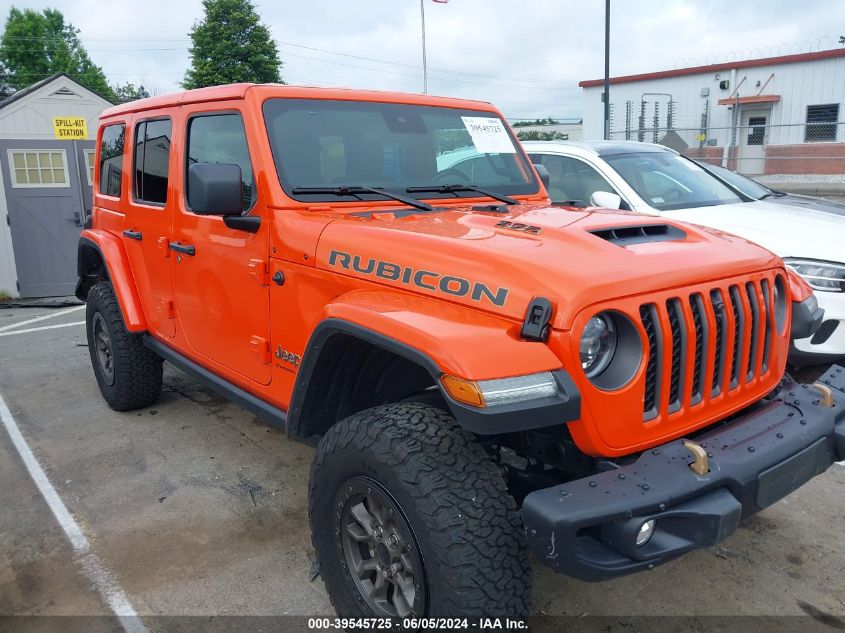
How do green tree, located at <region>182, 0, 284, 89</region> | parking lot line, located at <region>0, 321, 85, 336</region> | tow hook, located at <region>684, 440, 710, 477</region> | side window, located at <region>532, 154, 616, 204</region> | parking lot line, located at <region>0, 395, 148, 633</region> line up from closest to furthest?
tow hook, located at <region>684, 440, 710, 477</region> < parking lot line, located at <region>0, 395, 148, 633</region> < side window, located at <region>532, 154, 616, 204</region> < parking lot line, located at <region>0, 321, 85, 336</region> < green tree, located at <region>182, 0, 284, 89</region>

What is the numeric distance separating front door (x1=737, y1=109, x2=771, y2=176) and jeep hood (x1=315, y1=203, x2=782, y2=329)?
21.2 meters

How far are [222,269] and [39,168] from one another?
8784mm

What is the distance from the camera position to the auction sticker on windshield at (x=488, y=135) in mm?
3732

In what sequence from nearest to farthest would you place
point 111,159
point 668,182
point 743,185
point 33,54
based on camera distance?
point 111,159
point 668,182
point 743,185
point 33,54

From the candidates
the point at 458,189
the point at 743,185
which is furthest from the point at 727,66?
the point at 458,189

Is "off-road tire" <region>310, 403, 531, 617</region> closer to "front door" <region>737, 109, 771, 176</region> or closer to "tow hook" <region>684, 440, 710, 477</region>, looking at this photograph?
"tow hook" <region>684, 440, 710, 477</region>

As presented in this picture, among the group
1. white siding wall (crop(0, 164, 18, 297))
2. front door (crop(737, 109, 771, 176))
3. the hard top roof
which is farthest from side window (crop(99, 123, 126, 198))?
front door (crop(737, 109, 771, 176))

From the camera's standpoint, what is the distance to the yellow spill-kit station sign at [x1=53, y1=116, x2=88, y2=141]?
10.4 m

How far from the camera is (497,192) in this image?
3.67 m

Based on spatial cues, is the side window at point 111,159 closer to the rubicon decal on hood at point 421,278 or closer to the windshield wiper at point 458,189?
the windshield wiper at point 458,189

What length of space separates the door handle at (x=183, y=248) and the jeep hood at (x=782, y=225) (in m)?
3.58

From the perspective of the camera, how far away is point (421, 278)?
2.40m

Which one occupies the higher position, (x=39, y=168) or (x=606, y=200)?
(x=39, y=168)

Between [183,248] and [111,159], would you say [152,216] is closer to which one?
[183,248]
